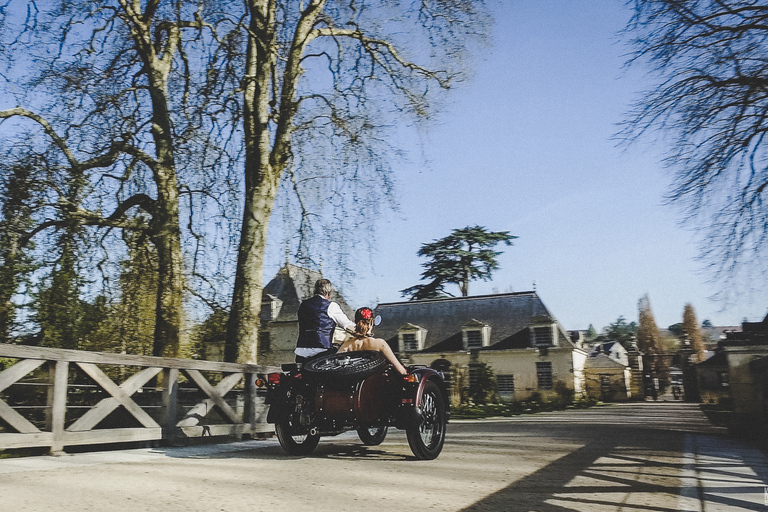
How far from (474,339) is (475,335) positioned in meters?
0.31

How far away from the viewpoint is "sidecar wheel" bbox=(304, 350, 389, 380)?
5.80m

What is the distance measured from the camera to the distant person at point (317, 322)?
21.5ft

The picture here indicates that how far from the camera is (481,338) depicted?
1789 inches

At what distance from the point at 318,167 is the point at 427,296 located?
136ft

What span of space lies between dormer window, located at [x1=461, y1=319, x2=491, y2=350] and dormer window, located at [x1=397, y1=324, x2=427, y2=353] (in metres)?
3.45

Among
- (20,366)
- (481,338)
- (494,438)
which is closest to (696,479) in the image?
(494,438)

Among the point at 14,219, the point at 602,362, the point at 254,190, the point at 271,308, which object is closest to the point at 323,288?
the point at 254,190

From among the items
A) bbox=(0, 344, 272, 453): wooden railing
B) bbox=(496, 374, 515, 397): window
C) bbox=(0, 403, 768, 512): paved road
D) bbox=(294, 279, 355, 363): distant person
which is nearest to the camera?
bbox=(0, 403, 768, 512): paved road

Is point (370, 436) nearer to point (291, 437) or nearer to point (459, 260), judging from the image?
point (291, 437)

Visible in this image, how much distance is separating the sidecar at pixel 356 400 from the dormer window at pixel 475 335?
131 ft

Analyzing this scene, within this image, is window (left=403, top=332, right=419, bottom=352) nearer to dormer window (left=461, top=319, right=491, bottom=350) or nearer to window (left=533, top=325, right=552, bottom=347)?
dormer window (left=461, top=319, right=491, bottom=350)

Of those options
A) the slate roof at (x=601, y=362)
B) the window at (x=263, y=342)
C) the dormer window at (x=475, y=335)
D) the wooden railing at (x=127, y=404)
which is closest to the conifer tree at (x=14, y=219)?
the wooden railing at (x=127, y=404)

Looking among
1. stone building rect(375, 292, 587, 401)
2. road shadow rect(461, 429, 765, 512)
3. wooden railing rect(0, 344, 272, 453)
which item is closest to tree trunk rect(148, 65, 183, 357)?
wooden railing rect(0, 344, 272, 453)

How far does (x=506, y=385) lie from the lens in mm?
44750
